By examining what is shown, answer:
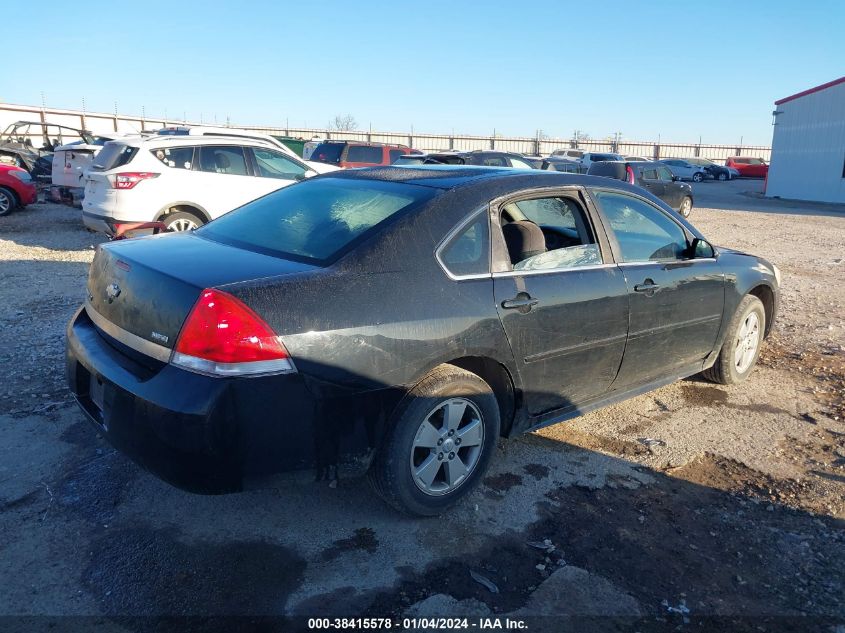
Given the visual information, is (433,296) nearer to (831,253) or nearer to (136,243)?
(136,243)

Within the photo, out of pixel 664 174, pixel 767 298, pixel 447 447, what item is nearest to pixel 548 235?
pixel 447 447

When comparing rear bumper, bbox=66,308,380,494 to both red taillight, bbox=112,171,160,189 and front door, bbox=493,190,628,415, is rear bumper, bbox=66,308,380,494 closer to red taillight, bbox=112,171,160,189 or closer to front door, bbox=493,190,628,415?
front door, bbox=493,190,628,415

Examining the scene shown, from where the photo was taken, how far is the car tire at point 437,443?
2.97 m

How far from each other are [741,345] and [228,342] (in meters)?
4.19

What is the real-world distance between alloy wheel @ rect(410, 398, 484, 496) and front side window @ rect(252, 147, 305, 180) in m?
7.49

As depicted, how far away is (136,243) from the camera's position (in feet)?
11.2

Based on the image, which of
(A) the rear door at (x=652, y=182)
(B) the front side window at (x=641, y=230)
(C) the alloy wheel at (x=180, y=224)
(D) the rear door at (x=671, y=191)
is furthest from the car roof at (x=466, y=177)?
(D) the rear door at (x=671, y=191)

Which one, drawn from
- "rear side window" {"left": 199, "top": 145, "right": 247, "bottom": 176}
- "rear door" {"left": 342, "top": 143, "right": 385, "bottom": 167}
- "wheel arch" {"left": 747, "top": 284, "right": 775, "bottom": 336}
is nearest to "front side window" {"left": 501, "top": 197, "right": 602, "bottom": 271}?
"wheel arch" {"left": 747, "top": 284, "right": 775, "bottom": 336}

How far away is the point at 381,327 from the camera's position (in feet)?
9.23

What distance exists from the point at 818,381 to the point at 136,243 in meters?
5.26

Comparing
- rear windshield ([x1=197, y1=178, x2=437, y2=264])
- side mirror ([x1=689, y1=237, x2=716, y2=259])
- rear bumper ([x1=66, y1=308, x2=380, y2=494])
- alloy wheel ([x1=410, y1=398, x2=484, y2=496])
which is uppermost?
rear windshield ([x1=197, y1=178, x2=437, y2=264])

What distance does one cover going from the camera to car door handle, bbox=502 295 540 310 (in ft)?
10.7

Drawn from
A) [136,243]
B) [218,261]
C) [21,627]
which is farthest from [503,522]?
[136,243]

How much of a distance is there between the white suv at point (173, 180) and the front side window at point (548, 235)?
5.47 meters
